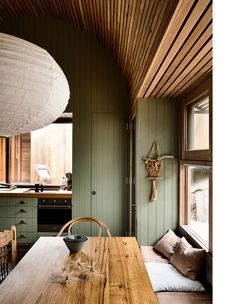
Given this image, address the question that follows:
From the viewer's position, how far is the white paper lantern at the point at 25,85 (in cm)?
103

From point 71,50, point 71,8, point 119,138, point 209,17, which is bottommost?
point 119,138

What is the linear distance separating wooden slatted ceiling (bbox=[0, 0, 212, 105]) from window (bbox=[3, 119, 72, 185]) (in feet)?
6.13

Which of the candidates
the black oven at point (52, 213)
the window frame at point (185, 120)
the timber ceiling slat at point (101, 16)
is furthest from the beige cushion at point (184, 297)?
the timber ceiling slat at point (101, 16)

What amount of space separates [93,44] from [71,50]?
381 mm

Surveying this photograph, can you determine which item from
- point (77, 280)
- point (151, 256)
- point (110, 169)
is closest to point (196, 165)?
point (151, 256)

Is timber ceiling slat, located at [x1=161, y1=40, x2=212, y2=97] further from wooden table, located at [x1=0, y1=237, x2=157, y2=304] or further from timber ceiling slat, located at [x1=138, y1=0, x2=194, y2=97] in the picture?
wooden table, located at [x1=0, y1=237, x2=157, y2=304]

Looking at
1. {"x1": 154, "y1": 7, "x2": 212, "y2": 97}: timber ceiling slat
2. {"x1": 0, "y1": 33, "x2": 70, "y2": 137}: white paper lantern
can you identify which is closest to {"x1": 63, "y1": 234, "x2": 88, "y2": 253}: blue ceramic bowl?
{"x1": 0, "y1": 33, "x2": 70, "y2": 137}: white paper lantern

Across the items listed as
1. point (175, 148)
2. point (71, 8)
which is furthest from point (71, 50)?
point (175, 148)

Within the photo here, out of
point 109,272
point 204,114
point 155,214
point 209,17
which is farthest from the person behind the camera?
point 155,214

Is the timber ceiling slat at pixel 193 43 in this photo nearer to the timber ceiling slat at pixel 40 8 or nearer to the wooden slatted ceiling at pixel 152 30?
the wooden slatted ceiling at pixel 152 30

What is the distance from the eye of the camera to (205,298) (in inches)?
84.2

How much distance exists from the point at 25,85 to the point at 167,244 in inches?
101

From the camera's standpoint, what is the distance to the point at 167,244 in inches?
120
